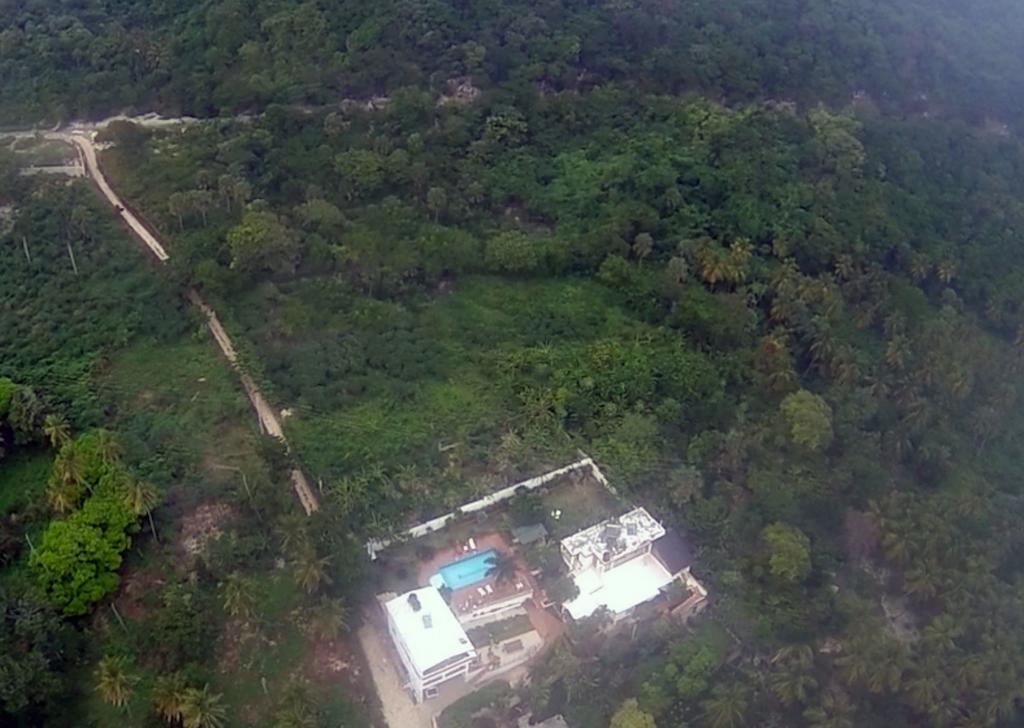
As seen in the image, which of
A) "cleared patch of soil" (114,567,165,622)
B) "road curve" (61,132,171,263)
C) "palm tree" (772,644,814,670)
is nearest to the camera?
"palm tree" (772,644,814,670)

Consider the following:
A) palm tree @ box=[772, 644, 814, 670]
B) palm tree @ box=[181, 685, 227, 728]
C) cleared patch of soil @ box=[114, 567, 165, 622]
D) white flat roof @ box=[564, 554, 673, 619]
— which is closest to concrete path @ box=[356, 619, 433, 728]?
palm tree @ box=[181, 685, 227, 728]

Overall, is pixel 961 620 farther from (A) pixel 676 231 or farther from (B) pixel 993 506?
(A) pixel 676 231

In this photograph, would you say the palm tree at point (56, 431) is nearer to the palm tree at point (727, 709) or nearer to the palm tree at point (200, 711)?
the palm tree at point (200, 711)

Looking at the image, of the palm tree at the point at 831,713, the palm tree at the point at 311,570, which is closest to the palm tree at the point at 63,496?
the palm tree at the point at 311,570

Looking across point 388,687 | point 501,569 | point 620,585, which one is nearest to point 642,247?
point 620,585

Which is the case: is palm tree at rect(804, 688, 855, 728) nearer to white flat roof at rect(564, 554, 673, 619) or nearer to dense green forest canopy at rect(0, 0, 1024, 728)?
dense green forest canopy at rect(0, 0, 1024, 728)

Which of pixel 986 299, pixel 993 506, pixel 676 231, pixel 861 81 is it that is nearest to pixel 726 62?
pixel 861 81

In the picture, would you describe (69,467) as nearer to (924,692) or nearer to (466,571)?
(466,571)
